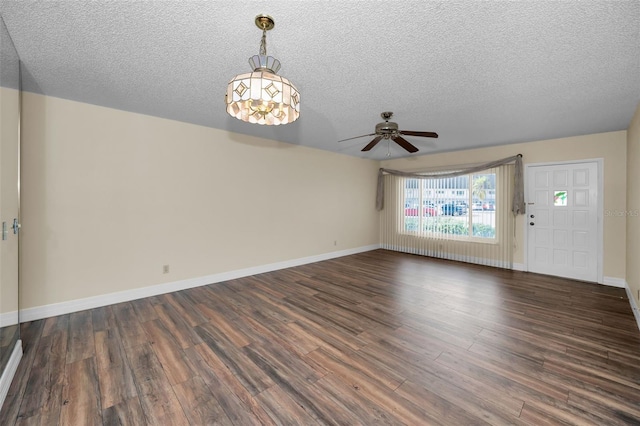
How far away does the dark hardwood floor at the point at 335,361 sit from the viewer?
164 centimetres

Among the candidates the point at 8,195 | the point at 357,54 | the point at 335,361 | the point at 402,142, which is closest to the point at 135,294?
the point at 8,195

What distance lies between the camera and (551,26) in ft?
5.59

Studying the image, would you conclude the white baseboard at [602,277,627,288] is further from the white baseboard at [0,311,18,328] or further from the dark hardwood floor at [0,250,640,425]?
the white baseboard at [0,311,18,328]

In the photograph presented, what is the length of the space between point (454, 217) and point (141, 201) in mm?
6064

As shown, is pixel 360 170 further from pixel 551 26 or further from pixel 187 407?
pixel 187 407

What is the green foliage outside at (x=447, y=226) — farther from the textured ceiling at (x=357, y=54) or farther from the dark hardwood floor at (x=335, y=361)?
the textured ceiling at (x=357, y=54)

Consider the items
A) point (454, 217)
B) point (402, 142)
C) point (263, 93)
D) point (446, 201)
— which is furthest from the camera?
point (446, 201)

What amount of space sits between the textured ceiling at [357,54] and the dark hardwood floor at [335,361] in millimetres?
2468

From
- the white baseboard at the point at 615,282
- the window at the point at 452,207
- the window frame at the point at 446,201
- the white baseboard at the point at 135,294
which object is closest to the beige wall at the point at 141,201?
the white baseboard at the point at 135,294

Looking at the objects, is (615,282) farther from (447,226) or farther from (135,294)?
(135,294)

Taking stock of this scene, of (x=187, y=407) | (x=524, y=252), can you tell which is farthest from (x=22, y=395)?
(x=524, y=252)

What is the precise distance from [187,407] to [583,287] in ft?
18.1

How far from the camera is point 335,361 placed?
2158 mm

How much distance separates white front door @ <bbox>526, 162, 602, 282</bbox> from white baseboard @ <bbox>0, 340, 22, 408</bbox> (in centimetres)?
688
